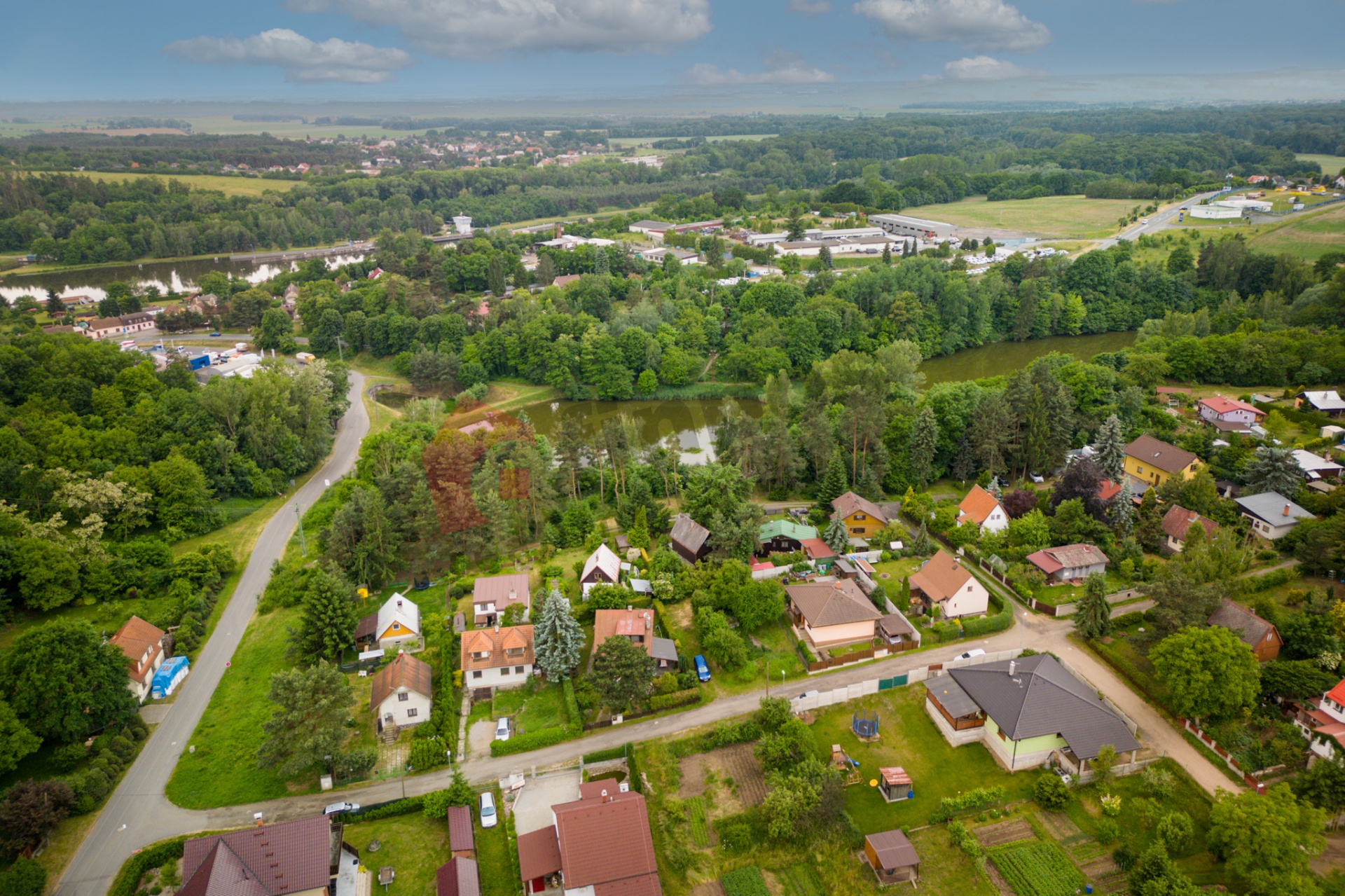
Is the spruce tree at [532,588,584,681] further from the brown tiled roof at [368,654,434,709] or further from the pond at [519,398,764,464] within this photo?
the pond at [519,398,764,464]

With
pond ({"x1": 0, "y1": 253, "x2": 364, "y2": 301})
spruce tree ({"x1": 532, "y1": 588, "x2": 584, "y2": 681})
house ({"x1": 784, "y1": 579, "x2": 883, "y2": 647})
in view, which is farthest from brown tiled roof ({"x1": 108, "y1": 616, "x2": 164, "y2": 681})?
pond ({"x1": 0, "y1": 253, "x2": 364, "y2": 301})

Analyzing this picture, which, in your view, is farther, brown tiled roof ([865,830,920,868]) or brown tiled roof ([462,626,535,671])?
brown tiled roof ([462,626,535,671])

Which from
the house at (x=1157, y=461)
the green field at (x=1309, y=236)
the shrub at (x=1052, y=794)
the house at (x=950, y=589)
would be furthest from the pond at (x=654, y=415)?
the green field at (x=1309, y=236)

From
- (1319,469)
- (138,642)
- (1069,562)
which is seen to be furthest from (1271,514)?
(138,642)

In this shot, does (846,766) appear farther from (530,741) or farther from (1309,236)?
(1309,236)

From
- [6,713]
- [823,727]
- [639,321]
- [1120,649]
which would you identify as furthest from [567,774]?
[639,321]

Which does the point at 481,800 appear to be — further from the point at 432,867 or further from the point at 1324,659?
the point at 1324,659
